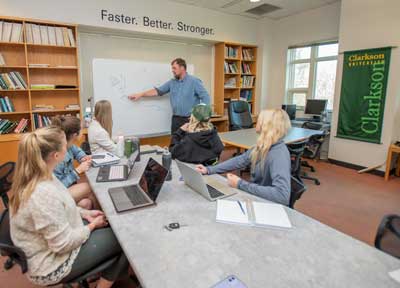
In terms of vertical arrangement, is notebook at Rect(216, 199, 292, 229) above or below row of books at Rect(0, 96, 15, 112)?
below

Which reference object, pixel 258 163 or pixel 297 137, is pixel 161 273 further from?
pixel 297 137

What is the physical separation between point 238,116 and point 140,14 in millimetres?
2482

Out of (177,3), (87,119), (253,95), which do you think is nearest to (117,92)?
(87,119)

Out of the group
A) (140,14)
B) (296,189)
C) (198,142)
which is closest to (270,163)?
(296,189)

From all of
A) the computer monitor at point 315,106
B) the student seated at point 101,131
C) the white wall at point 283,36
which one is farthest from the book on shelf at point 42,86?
the computer monitor at point 315,106

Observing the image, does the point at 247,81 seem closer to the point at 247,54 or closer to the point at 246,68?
the point at 246,68

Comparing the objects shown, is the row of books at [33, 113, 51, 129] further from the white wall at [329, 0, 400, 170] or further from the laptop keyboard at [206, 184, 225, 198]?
the white wall at [329, 0, 400, 170]

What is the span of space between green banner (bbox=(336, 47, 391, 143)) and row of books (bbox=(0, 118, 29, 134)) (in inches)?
202

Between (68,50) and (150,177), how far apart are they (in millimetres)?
3344

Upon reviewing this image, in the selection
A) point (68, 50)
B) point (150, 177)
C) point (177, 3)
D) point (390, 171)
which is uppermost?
point (177, 3)

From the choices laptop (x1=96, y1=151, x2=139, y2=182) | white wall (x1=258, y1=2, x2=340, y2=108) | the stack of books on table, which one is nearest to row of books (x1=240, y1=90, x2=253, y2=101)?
white wall (x1=258, y1=2, x2=340, y2=108)

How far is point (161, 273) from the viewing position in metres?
0.94

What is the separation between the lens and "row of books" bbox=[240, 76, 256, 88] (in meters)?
5.92

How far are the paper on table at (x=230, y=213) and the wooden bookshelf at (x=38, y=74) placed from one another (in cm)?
335
